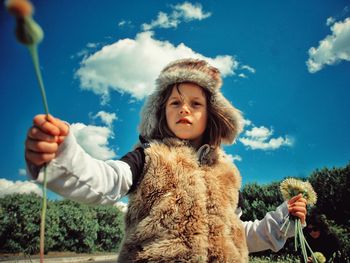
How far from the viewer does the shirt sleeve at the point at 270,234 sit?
2973 mm

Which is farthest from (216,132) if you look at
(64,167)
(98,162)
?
(64,167)

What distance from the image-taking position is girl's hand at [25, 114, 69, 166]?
1.13 metres

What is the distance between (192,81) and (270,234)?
1.51 meters

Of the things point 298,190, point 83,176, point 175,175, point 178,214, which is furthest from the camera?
point 298,190

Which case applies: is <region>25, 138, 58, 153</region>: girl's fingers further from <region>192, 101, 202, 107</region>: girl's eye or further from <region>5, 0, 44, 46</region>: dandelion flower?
<region>192, 101, 202, 107</region>: girl's eye

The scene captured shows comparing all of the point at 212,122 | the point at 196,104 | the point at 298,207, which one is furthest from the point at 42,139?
the point at 298,207

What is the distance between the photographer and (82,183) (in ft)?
4.92

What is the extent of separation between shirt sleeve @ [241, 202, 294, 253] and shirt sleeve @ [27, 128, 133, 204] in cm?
161

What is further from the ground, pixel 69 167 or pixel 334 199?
pixel 334 199

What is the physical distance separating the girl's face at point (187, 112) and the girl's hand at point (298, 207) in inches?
37.6

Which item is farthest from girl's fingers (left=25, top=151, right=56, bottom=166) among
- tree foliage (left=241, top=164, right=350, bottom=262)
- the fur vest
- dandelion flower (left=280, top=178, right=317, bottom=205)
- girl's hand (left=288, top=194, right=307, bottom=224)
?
tree foliage (left=241, top=164, right=350, bottom=262)

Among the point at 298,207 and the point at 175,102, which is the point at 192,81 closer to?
the point at 175,102

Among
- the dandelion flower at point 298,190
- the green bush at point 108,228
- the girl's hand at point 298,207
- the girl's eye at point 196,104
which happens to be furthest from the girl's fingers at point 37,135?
the green bush at point 108,228

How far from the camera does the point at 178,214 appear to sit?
209 centimetres
